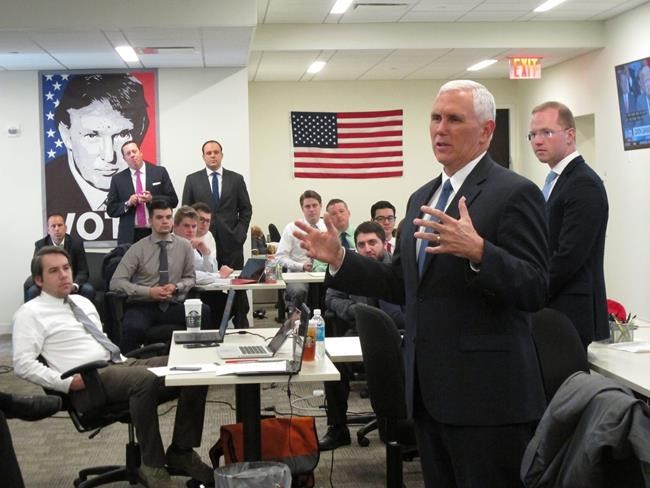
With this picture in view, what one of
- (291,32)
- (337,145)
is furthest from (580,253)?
(337,145)

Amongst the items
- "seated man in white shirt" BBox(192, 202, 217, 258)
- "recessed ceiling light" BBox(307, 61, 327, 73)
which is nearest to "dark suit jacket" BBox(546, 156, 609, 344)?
"seated man in white shirt" BBox(192, 202, 217, 258)

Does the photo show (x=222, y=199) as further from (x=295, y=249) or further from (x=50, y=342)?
(x=50, y=342)

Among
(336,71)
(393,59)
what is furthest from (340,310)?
(336,71)

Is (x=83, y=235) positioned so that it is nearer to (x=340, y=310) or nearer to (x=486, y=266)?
(x=340, y=310)

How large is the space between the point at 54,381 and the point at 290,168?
924 centimetres

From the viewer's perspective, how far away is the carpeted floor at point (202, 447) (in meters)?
4.48

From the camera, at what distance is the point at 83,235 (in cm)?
966

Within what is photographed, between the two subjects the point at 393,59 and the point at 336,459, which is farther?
the point at 393,59

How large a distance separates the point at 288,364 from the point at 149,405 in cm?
102

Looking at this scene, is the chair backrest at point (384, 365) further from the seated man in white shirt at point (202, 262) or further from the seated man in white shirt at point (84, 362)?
the seated man in white shirt at point (202, 262)

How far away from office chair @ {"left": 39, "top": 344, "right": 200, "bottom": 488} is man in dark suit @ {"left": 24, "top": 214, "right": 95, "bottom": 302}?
4.11 metres

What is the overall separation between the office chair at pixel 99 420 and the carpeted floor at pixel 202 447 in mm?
119

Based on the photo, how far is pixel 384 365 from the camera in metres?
3.37

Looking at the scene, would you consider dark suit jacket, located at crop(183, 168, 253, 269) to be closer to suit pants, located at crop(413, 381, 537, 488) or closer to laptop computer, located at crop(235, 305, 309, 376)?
laptop computer, located at crop(235, 305, 309, 376)
